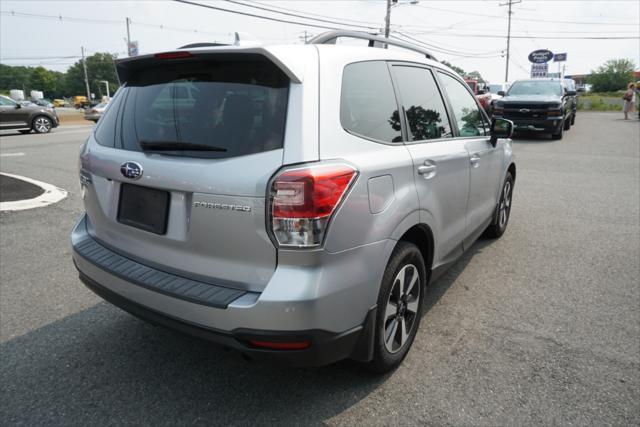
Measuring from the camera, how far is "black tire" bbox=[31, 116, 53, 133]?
1891 centimetres

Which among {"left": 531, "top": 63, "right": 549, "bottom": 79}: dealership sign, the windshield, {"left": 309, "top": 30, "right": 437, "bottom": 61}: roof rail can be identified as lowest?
{"left": 309, "top": 30, "right": 437, "bottom": 61}: roof rail

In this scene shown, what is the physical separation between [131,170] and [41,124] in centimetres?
2013

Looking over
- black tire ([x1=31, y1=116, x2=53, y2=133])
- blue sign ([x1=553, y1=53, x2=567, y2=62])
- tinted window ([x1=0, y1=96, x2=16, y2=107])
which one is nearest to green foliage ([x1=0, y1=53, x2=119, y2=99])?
blue sign ([x1=553, y1=53, x2=567, y2=62])

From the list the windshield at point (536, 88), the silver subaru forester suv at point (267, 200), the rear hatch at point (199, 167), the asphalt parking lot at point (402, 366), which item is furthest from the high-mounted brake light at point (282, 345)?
the windshield at point (536, 88)

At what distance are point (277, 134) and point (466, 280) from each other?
2723 millimetres

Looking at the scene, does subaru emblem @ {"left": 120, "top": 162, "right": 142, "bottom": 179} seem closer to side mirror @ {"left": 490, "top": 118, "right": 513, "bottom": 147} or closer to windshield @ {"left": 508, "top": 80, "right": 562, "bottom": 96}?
side mirror @ {"left": 490, "top": 118, "right": 513, "bottom": 147}

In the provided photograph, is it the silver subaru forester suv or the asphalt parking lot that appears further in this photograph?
the asphalt parking lot

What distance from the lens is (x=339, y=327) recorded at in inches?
84.6

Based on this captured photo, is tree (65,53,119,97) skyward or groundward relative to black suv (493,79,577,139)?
skyward

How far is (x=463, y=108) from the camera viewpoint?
387cm

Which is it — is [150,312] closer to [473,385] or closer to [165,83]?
[165,83]

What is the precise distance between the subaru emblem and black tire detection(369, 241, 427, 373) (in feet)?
4.44

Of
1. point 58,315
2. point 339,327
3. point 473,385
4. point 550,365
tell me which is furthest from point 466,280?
point 58,315

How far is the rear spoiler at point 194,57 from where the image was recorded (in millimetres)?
2109
